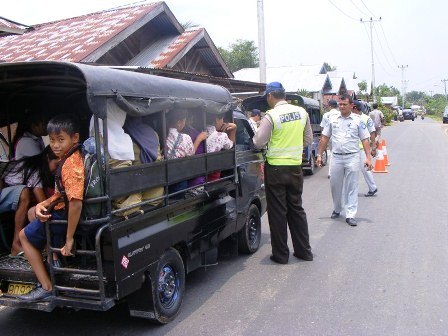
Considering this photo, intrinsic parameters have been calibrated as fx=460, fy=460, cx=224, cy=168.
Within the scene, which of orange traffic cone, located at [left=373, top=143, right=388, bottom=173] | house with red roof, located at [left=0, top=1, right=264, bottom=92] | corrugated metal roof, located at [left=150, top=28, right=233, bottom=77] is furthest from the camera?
orange traffic cone, located at [left=373, top=143, right=388, bottom=173]

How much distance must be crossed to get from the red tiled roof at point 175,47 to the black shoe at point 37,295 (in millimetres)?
8137

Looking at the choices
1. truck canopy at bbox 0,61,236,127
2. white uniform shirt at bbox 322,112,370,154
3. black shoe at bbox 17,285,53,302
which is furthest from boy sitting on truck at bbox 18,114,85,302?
white uniform shirt at bbox 322,112,370,154

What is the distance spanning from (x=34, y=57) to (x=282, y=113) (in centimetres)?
727

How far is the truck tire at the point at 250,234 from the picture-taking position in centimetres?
578

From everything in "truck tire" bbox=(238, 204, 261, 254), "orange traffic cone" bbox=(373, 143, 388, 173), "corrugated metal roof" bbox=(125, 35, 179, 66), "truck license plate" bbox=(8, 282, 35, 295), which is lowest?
"orange traffic cone" bbox=(373, 143, 388, 173)

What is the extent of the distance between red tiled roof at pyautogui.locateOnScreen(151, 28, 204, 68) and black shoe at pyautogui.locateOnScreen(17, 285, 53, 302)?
8.14m

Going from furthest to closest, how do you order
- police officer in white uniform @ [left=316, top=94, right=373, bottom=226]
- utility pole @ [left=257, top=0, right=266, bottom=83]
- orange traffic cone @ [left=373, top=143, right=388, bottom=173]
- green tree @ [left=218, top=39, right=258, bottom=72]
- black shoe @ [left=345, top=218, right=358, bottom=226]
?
green tree @ [left=218, top=39, right=258, bottom=72], utility pole @ [left=257, top=0, right=266, bottom=83], orange traffic cone @ [left=373, top=143, right=388, bottom=173], police officer in white uniform @ [left=316, top=94, right=373, bottom=226], black shoe @ [left=345, top=218, right=358, bottom=226]

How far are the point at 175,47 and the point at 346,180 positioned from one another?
663 centimetres

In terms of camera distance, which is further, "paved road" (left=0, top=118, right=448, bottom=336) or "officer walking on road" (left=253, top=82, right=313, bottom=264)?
"officer walking on road" (left=253, top=82, right=313, bottom=264)

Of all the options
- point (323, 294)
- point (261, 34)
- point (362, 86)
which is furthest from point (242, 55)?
point (323, 294)

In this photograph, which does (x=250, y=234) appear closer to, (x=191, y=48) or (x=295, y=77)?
(x=191, y=48)

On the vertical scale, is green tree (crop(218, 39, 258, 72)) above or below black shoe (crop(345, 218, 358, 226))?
above

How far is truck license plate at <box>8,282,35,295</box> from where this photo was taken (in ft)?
12.0

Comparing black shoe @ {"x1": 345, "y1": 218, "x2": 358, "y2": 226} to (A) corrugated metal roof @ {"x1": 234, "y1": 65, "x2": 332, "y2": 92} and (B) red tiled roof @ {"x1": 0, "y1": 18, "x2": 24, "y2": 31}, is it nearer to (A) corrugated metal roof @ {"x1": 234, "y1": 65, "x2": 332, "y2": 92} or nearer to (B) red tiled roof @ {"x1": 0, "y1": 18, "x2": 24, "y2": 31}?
(B) red tiled roof @ {"x1": 0, "y1": 18, "x2": 24, "y2": 31}
